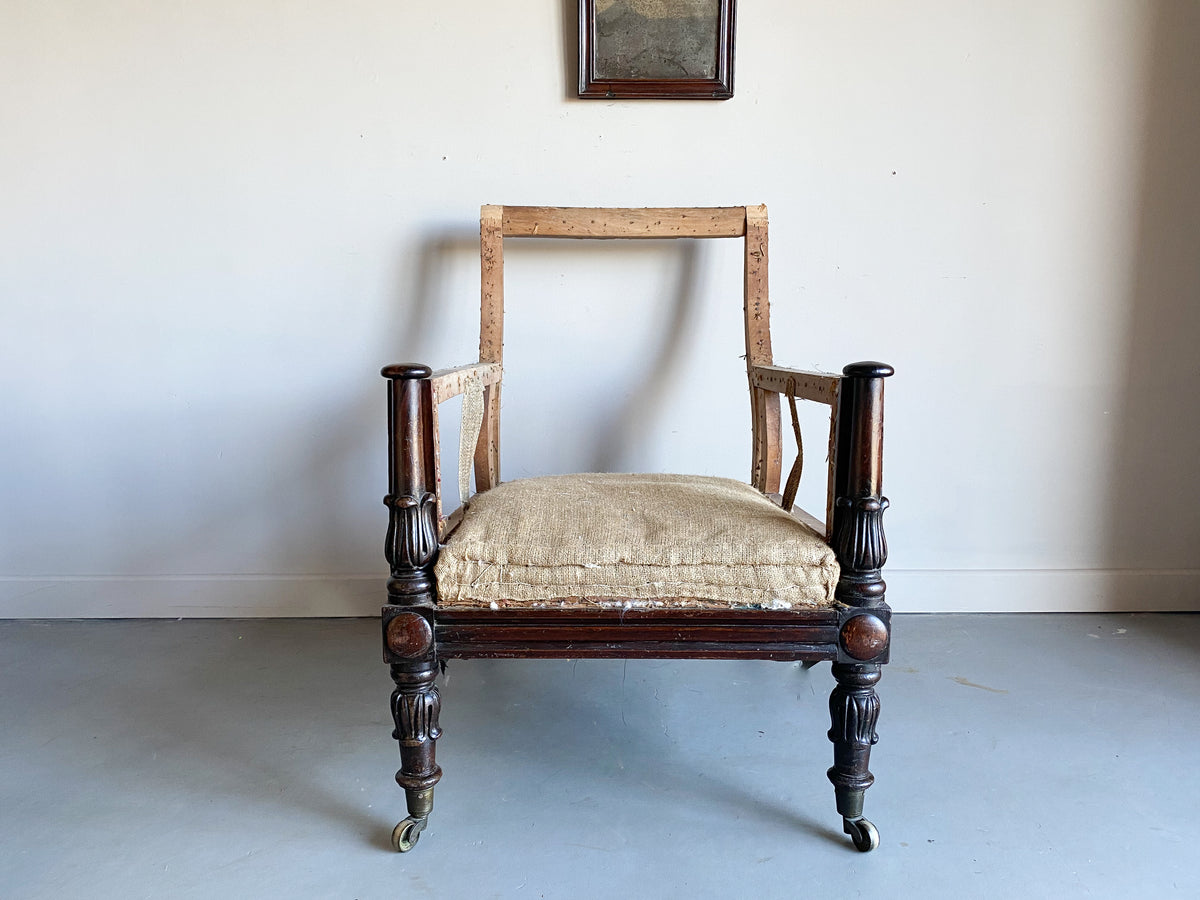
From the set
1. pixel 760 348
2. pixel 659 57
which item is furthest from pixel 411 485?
pixel 659 57

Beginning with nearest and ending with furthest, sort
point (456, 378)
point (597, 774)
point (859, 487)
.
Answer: point (859, 487)
point (456, 378)
point (597, 774)

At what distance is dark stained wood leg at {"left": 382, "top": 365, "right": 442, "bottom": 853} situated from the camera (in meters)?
1.02

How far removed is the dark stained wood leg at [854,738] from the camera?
3.51ft

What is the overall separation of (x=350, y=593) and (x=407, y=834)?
0.98m

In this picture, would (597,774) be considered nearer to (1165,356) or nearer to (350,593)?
(350,593)

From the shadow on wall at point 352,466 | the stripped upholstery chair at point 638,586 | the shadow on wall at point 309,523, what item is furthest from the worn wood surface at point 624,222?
the stripped upholstery chair at point 638,586

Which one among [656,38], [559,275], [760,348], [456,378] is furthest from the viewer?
[559,275]

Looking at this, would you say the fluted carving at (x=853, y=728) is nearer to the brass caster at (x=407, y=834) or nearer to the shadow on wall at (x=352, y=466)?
the brass caster at (x=407, y=834)

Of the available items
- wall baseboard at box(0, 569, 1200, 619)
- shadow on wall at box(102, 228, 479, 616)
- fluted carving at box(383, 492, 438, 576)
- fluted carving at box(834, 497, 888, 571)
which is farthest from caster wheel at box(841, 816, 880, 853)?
shadow on wall at box(102, 228, 479, 616)

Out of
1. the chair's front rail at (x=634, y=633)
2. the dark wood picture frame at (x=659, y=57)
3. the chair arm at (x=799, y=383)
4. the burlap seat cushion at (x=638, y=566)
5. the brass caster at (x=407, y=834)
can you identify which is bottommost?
the brass caster at (x=407, y=834)

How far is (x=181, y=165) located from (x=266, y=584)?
1080 millimetres

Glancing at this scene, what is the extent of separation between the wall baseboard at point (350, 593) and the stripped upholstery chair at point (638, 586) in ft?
3.19

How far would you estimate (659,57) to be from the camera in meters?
1.78

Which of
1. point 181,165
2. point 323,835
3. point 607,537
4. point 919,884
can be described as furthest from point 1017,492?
point 181,165
